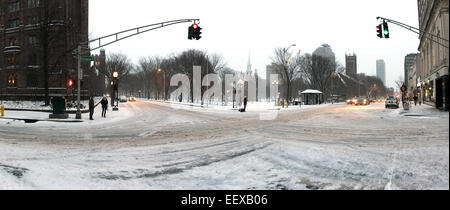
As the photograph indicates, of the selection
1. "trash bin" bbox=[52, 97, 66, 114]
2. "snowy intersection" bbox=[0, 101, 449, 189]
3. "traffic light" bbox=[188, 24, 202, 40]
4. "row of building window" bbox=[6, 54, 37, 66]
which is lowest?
"snowy intersection" bbox=[0, 101, 449, 189]

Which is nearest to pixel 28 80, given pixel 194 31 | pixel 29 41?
pixel 29 41

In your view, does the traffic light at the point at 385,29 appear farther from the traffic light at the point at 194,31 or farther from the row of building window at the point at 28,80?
the row of building window at the point at 28,80

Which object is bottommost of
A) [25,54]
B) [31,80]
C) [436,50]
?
[31,80]

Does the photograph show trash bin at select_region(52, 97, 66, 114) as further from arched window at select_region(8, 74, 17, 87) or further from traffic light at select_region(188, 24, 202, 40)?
arched window at select_region(8, 74, 17, 87)

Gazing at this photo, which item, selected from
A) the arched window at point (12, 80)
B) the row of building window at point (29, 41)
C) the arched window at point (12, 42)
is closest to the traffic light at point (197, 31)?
the row of building window at point (29, 41)

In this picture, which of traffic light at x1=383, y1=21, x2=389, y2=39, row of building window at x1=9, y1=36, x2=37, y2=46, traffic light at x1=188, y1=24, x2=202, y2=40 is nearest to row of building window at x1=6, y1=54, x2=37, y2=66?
row of building window at x1=9, y1=36, x2=37, y2=46

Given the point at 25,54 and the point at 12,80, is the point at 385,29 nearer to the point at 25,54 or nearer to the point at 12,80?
the point at 25,54

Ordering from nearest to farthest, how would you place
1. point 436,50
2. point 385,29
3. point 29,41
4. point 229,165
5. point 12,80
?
1. point 229,165
2. point 385,29
3. point 436,50
4. point 29,41
5. point 12,80

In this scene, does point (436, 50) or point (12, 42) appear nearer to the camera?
point (436, 50)

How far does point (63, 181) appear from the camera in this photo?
16.1 feet

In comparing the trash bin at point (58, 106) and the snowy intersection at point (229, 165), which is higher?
the trash bin at point (58, 106)

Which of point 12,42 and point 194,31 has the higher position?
point 12,42

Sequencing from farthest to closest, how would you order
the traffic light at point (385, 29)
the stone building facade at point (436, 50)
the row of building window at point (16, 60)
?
the row of building window at point (16, 60)
the stone building facade at point (436, 50)
the traffic light at point (385, 29)
